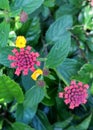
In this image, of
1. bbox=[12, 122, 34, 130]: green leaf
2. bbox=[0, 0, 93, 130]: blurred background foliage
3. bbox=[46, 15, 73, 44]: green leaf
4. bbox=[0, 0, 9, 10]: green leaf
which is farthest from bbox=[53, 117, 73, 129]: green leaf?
bbox=[0, 0, 9, 10]: green leaf

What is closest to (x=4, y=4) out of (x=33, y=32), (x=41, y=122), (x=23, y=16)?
(x=23, y=16)

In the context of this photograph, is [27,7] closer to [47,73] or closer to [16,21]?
[16,21]

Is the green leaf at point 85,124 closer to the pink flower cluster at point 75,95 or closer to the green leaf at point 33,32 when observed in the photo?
the pink flower cluster at point 75,95

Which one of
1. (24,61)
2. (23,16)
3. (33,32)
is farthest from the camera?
(33,32)

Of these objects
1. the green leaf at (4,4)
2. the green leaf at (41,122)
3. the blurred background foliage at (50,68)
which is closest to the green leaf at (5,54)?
the blurred background foliage at (50,68)

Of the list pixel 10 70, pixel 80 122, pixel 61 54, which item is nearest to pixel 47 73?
pixel 61 54

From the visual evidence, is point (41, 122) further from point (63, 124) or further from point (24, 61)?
point (24, 61)
